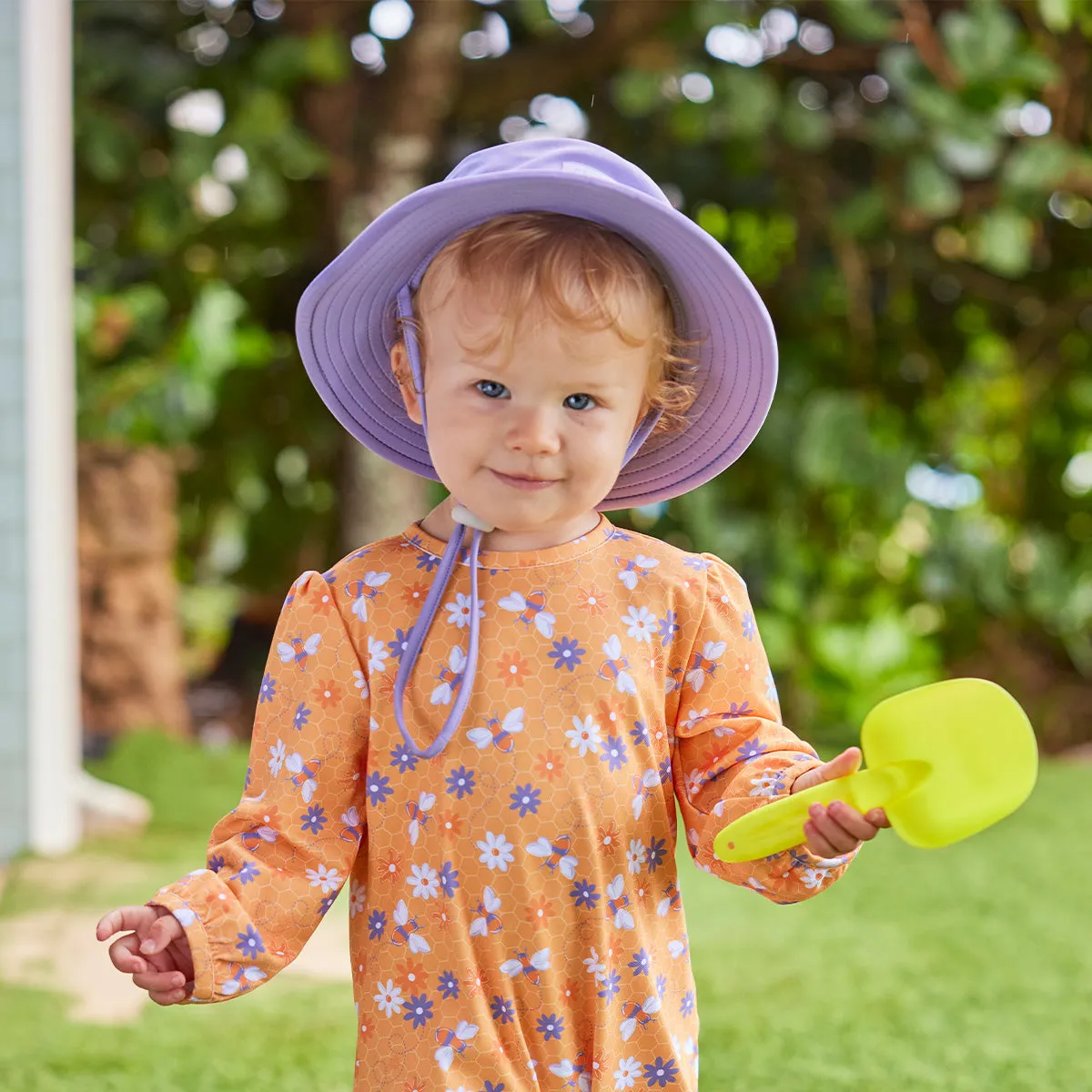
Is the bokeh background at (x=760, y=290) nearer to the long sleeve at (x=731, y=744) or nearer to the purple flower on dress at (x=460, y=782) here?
the long sleeve at (x=731, y=744)

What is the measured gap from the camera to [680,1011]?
1.17 m

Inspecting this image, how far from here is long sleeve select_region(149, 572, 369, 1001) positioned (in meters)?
1.10

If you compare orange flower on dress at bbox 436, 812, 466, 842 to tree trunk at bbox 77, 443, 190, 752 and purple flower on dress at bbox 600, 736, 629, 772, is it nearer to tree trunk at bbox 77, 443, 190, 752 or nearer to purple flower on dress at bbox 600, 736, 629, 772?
purple flower on dress at bbox 600, 736, 629, 772

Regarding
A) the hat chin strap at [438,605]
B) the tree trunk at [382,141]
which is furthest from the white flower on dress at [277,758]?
the tree trunk at [382,141]

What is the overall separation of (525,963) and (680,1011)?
0.16m

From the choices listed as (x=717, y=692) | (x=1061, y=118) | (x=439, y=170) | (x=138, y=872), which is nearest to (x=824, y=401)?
(x=1061, y=118)

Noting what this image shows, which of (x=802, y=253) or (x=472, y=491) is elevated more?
(x=802, y=253)

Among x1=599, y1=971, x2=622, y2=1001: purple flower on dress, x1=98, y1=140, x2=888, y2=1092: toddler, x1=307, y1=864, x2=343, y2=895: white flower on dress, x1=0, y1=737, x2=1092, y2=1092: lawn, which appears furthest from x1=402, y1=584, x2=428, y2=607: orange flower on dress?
x1=0, y1=737, x2=1092, y2=1092: lawn

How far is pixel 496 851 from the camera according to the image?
3.58 feet

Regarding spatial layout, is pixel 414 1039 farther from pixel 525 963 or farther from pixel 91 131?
pixel 91 131

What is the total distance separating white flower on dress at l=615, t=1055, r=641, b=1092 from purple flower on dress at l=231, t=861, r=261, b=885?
12.4 inches

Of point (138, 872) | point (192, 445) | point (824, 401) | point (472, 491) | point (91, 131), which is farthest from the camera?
point (192, 445)

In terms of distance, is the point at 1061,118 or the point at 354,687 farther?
the point at 1061,118

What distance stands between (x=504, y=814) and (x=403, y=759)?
9 centimetres
